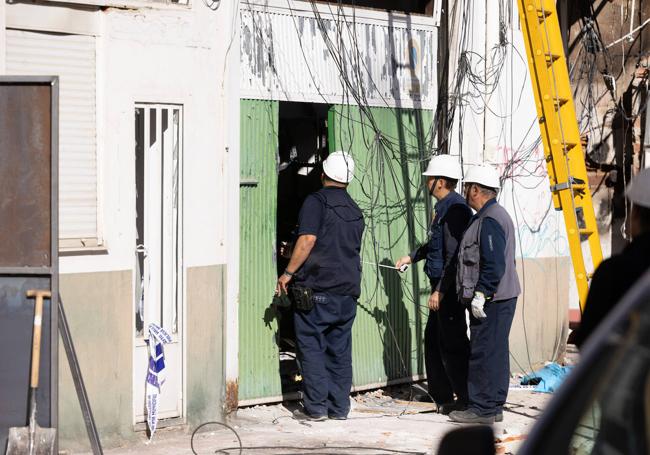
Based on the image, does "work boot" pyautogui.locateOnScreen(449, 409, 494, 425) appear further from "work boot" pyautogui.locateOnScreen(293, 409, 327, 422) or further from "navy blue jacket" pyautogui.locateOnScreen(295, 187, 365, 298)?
"navy blue jacket" pyautogui.locateOnScreen(295, 187, 365, 298)

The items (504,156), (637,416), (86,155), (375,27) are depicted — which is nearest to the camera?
(637,416)

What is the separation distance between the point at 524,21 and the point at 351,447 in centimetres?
354

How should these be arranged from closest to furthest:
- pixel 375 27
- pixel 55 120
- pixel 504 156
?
pixel 55 120, pixel 375 27, pixel 504 156

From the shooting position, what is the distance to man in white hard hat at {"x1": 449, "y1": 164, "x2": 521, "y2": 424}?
8.33m

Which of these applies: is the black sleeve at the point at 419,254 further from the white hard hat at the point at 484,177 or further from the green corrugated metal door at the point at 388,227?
the white hard hat at the point at 484,177

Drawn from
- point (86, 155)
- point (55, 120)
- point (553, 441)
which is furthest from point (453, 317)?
point (553, 441)

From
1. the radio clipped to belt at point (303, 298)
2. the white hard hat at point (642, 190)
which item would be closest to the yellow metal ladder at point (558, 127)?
the radio clipped to belt at point (303, 298)

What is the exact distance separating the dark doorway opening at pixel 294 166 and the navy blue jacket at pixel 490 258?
6.25 feet

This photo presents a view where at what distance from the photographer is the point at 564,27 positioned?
11570mm

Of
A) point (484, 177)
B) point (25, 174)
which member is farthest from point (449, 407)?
point (25, 174)

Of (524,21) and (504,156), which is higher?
(524,21)

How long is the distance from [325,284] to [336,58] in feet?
6.36

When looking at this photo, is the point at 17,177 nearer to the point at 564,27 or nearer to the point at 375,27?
the point at 375,27

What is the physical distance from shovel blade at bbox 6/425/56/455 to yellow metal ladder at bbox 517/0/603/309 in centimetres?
413
